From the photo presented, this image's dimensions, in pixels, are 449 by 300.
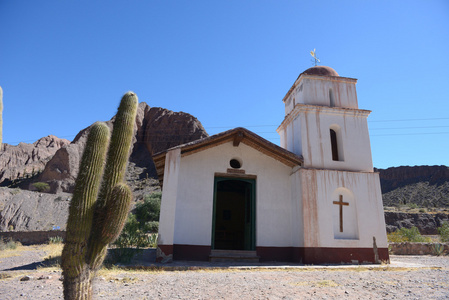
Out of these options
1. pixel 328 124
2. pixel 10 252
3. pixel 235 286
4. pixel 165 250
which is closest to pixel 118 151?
pixel 235 286

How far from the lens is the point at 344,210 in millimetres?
12273

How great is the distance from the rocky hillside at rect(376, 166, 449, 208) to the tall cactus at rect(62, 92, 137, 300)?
5699 cm

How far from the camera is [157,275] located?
7934 mm

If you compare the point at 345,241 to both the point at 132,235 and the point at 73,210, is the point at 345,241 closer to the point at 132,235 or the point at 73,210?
the point at 132,235

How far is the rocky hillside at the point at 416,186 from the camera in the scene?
170 ft

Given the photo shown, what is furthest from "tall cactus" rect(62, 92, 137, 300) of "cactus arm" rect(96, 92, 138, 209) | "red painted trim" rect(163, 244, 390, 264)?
"red painted trim" rect(163, 244, 390, 264)

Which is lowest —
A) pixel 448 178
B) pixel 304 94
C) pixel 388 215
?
pixel 388 215

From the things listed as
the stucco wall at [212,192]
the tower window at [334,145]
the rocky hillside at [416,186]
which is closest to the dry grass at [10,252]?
the stucco wall at [212,192]

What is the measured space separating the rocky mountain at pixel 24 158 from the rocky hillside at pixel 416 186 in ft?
243

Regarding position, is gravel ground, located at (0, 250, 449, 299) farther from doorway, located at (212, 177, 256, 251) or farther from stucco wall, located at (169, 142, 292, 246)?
doorway, located at (212, 177, 256, 251)

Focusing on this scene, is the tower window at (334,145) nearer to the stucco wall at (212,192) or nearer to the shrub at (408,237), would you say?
A: the stucco wall at (212,192)

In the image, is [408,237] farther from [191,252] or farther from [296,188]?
[191,252]

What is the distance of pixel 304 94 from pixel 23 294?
12.3 meters

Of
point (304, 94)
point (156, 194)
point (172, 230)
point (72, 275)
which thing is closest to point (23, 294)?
point (72, 275)
